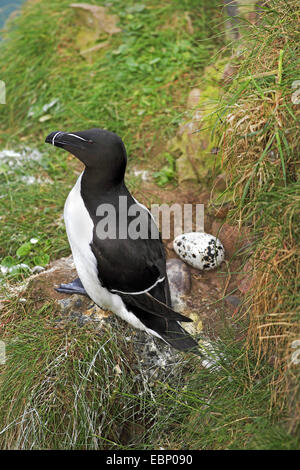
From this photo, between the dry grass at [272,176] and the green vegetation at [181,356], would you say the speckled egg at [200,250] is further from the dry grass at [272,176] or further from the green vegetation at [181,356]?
the dry grass at [272,176]

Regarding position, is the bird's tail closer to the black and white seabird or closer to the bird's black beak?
the black and white seabird

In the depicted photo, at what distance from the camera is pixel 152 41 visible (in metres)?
5.03

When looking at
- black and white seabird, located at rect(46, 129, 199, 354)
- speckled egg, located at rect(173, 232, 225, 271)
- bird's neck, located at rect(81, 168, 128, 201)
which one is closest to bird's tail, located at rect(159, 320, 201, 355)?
black and white seabird, located at rect(46, 129, 199, 354)

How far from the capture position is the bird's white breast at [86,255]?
2.84 m

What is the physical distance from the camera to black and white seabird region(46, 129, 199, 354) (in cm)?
277

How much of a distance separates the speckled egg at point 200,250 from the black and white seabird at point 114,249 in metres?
0.44

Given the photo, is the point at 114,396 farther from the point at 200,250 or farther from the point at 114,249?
the point at 200,250

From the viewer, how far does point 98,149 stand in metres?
2.73

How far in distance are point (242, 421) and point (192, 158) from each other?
80.6 inches

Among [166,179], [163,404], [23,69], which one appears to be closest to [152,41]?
[23,69]

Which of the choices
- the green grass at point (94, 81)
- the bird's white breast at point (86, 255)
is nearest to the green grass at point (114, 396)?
the bird's white breast at point (86, 255)

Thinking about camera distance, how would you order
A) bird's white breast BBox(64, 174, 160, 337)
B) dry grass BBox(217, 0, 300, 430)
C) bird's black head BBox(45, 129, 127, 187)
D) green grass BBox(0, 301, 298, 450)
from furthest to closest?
bird's white breast BBox(64, 174, 160, 337), bird's black head BBox(45, 129, 127, 187), green grass BBox(0, 301, 298, 450), dry grass BBox(217, 0, 300, 430)

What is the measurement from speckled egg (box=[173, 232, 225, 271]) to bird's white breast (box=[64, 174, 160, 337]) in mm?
627
